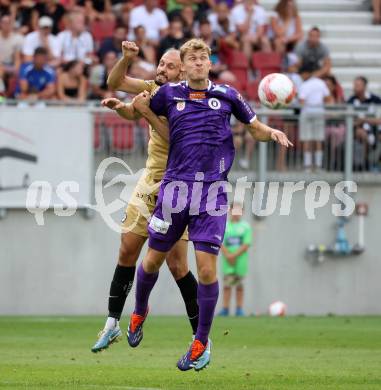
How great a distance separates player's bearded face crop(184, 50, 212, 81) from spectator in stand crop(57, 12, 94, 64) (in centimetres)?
1234

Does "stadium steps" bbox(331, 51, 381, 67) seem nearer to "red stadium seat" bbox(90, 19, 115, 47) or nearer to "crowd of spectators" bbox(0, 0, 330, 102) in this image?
"crowd of spectators" bbox(0, 0, 330, 102)

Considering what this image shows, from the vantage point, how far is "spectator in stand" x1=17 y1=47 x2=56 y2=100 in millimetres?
21688

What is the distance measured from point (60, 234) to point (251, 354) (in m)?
8.94

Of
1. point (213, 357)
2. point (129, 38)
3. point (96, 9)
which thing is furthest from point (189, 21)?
point (213, 357)

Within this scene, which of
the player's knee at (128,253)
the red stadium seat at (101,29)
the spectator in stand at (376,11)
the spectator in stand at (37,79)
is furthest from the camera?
the spectator in stand at (376,11)

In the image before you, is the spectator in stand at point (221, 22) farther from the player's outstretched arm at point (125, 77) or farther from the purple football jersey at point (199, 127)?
the purple football jersey at point (199, 127)

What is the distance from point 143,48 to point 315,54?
3481mm

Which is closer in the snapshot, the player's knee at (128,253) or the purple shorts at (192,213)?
the purple shorts at (192,213)

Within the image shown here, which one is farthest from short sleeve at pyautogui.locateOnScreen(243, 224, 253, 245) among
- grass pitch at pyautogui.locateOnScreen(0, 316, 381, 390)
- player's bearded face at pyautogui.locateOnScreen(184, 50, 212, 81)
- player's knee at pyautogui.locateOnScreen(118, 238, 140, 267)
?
player's bearded face at pyautogui.locateOnScreen(184, 50, 212, 81)

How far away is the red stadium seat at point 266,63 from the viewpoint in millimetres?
23609

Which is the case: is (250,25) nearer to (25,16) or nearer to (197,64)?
(25,16)

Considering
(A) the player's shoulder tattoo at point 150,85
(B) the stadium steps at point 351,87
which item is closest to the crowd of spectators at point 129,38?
(B) the stadium steps at point 351,87

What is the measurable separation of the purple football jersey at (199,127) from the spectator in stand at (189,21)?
41.2ft

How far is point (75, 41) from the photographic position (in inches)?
896
